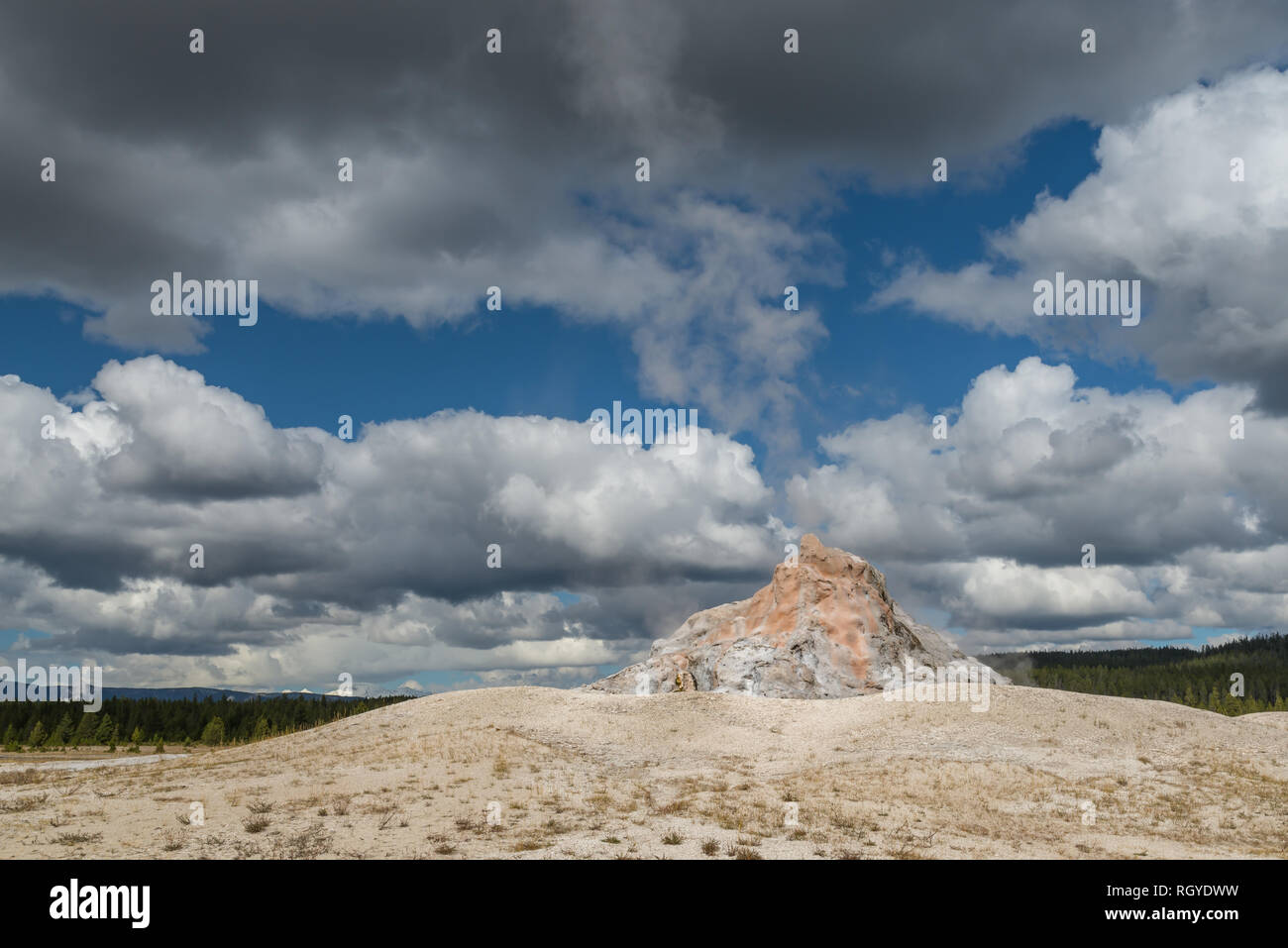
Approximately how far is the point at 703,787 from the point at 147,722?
13003cm

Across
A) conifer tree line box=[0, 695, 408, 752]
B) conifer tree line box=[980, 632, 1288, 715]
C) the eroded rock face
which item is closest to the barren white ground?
the eroded rock face

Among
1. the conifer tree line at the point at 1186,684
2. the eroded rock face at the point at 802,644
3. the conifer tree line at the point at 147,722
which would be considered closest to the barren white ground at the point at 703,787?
the eroded rock face at the point at 802,644

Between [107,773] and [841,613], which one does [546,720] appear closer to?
Result: [107,773]

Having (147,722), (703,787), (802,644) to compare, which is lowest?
(147,722)

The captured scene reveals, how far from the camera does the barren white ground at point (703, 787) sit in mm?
19094

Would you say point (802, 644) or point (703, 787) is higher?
point (802, 644)

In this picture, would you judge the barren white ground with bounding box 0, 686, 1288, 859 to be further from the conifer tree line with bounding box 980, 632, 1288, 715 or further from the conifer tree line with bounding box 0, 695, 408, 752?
the conifer tree line with bounding box 0, 695, 408, 752

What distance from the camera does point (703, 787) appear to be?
27.6 m

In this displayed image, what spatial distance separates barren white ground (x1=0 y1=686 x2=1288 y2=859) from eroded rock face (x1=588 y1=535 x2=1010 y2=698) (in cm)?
697

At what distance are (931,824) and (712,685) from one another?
105ft

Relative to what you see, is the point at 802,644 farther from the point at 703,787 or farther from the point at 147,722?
the point at 147,722

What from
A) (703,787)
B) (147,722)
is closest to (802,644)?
(703,787)

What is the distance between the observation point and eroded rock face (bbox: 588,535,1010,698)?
53.2 m

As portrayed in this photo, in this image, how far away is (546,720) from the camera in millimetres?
41031
